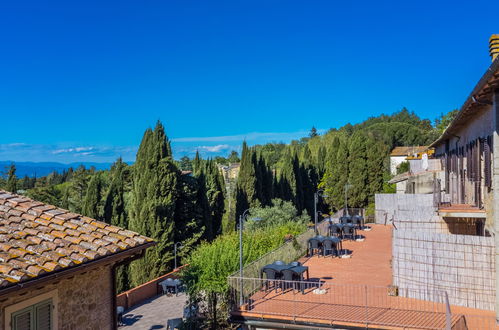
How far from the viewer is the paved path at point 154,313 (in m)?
17.3

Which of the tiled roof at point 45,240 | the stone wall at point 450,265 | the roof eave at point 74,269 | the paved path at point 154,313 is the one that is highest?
the tiled roof at point 45,240

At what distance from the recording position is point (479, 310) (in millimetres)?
10812

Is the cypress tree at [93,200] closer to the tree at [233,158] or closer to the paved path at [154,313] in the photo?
the paved path at [154,313]

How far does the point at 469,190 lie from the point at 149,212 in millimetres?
17344

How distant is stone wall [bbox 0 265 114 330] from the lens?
6.18 meters

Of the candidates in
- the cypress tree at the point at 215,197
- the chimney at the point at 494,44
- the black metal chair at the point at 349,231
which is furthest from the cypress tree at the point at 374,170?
the chimney at the point at 494,44

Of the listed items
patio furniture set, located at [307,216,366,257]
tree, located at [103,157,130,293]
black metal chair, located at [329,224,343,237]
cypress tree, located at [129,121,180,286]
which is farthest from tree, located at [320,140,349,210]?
tree, located at [103,157,130,293]

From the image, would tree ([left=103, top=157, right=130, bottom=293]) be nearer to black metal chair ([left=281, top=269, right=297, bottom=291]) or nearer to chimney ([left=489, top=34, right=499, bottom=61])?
black metal chair ([left=281, top=269, right=297, bottom=291])

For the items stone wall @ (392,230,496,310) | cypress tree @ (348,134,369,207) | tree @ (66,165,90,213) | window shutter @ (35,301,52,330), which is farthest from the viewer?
cypress tree @ (348,134,369,207)

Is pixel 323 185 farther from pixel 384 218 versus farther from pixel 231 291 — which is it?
pixel 231 291

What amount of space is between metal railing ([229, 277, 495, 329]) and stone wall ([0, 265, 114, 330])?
499cm

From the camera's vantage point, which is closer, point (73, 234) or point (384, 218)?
point (73, 234)

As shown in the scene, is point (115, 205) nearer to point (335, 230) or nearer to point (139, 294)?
point (139, 294)

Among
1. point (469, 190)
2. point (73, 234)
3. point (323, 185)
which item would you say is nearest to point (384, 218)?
point (469, 190)
